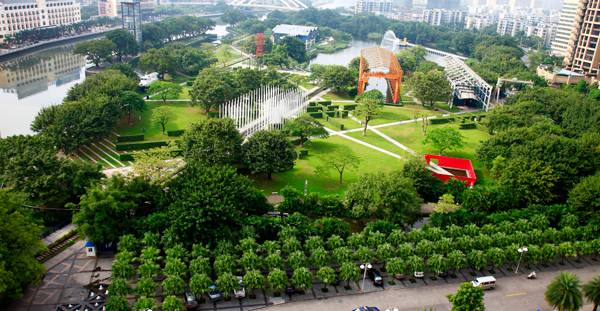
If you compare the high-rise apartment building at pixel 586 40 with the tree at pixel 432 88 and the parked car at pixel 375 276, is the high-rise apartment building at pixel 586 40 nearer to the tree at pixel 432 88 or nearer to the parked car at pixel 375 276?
the tree at pixel 432 88

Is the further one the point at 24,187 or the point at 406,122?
the point at 406,122

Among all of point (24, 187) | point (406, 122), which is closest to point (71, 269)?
point (24, 187)

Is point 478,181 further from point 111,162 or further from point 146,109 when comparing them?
point 146,109

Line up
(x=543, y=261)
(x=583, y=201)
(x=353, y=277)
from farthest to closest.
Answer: (x=583, y=201) < (x=543, y=261) < (x=353, y=277)

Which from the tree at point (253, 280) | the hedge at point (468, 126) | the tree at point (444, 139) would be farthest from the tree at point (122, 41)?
the tree at point (253, 280)

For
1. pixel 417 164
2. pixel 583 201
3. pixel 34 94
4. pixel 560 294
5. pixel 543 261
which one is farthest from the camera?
pixel 34 94

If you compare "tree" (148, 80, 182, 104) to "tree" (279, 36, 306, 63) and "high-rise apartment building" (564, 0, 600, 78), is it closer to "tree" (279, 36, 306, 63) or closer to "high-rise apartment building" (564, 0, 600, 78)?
"tree" (279, 36, 306, 63)

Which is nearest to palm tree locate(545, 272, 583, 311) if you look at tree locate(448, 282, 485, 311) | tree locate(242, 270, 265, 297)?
tree locate(448, 282, 485, 311)
